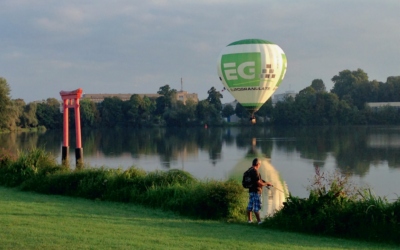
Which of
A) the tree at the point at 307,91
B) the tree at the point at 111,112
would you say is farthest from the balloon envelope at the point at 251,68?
the tree at the point at 111,112

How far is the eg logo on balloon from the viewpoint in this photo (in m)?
28.0

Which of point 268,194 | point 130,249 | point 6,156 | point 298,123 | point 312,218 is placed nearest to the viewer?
point 130,249

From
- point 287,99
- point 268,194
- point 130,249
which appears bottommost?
point 268,194

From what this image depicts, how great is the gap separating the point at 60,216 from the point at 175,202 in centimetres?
246

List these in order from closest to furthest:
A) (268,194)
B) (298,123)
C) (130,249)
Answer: (130,249), (268,194), (298,123)

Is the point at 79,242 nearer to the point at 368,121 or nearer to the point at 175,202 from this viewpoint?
the point at 175,202

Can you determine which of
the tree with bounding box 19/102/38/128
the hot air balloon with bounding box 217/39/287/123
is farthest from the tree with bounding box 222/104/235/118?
Answer: the hot air balloon with bounding box 217/39/287/123

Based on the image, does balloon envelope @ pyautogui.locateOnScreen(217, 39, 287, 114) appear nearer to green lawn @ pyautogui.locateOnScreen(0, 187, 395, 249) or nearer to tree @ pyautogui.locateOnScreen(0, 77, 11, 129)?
green lawn @ pyautogui.locateOnScreen(0, 187, 395, 249)

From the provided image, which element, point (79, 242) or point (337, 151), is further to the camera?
point (337, 151)

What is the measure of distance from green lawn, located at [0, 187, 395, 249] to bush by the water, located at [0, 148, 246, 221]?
21.7 inches

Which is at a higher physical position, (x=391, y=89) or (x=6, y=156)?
(x=391, y=89)

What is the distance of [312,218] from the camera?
7.26 meters

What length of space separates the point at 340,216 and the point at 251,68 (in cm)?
2152

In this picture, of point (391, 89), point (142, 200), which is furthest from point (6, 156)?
point (391, 89)
